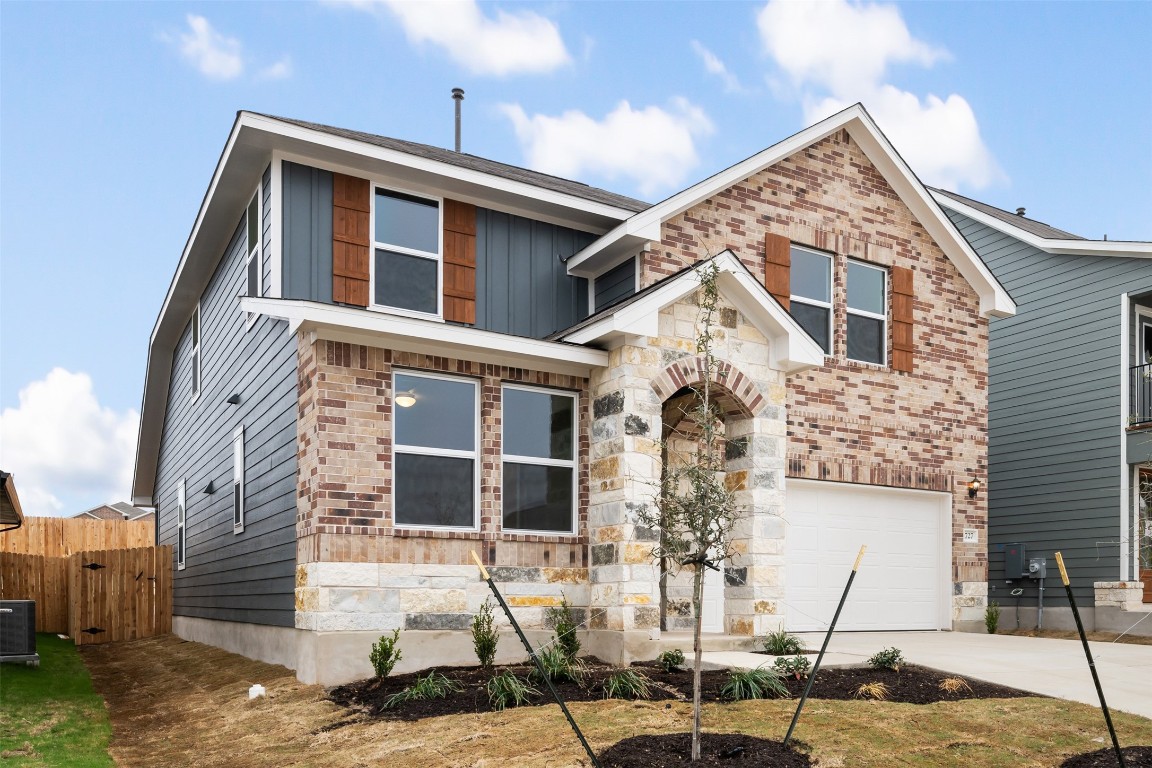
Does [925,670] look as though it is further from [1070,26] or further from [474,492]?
[1070,26]

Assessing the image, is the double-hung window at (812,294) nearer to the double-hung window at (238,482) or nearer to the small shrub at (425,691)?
the small shrub at (425,691)

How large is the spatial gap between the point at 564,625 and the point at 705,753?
172 inches

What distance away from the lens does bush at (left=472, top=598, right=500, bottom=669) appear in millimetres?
10125

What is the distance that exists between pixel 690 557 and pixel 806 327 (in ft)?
26.1

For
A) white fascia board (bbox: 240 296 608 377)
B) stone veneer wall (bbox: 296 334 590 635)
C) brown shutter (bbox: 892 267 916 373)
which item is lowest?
stone veneer wall (bbox: 296 334 590 635)

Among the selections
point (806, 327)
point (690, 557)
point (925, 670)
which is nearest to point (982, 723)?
point (925, 670)

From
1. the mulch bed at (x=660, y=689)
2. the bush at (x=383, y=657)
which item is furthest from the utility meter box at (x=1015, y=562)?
the bush at (x=383, y=657)

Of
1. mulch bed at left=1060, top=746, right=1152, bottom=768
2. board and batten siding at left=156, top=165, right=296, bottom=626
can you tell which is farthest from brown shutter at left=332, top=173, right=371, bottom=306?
mulch bed at left=1060, top=746, right=1152, bottom=768

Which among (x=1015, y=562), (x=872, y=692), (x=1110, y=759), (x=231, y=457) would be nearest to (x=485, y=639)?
(x=872, y=692)

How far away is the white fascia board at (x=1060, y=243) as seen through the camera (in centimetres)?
1661

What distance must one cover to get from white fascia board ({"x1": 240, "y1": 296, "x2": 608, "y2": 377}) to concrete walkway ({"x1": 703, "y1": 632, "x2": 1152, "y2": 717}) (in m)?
3.53

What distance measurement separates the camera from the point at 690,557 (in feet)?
22.1

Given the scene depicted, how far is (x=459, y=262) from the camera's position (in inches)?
488

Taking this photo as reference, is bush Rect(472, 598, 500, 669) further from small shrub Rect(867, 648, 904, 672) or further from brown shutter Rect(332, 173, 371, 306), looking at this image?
brown shutter Rect(332, 173, 371, 306)
